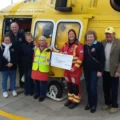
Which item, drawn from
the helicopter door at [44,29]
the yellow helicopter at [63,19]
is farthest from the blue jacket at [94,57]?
the helicopter door at [44,29]

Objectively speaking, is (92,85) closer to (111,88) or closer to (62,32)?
(111,88)

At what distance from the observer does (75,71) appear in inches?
193

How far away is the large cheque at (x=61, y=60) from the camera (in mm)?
4887

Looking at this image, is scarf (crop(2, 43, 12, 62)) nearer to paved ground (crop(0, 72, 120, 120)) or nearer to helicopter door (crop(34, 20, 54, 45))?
helicopter door (crop(34, 20, 54, 45))

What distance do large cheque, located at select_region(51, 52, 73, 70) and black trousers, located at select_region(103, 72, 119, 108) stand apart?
28.2 inches

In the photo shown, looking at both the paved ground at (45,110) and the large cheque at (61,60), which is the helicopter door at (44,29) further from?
the paved ground at (45,110)

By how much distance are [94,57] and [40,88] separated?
1.54 meters

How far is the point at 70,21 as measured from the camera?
5320 millimetres

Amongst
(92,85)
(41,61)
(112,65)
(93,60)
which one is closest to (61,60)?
(41,61)

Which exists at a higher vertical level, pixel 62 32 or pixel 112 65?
pixel 62 32

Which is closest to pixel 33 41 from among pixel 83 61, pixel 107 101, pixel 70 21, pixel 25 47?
pixel 25 47

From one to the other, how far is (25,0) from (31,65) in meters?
Answer: 2.29

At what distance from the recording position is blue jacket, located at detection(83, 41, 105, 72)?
4.60 m

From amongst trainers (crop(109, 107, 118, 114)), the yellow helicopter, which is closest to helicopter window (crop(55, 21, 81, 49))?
the yellow helicopter
